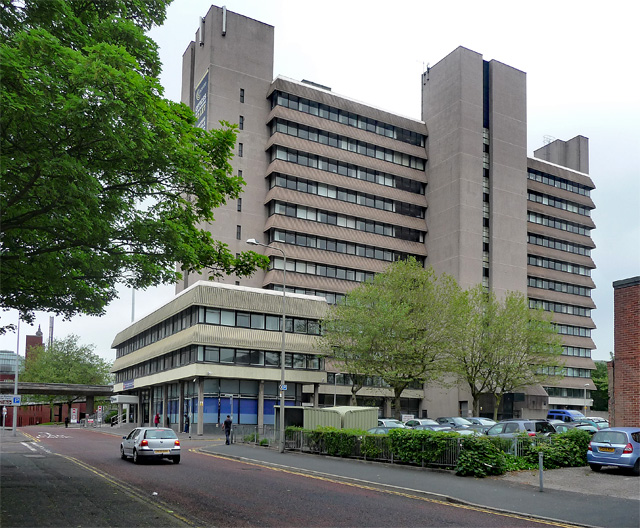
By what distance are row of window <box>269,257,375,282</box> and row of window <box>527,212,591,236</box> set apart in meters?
27.8

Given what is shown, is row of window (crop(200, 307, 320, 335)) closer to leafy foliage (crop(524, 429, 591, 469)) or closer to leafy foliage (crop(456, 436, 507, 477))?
leafy foliage (crop(524, 429, 591, 469))

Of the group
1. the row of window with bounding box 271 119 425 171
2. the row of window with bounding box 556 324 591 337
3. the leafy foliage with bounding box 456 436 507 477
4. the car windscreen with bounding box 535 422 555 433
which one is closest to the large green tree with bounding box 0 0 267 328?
the leafy foliage with bounding box 456 436 507 477

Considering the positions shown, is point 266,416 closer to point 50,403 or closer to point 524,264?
point 524,264

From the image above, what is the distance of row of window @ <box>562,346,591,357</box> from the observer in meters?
92.1

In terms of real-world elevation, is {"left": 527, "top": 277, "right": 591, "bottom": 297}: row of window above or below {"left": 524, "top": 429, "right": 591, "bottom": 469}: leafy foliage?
above

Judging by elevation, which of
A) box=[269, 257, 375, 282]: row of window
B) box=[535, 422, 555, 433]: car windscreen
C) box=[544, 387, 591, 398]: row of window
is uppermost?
box=[269, 257, 375, 282]: row of window

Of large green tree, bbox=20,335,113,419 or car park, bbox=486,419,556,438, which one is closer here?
car park, bbox=486,419,556,438

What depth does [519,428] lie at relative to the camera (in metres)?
27.8

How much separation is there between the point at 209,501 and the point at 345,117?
66237 mm

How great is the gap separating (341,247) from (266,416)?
24470 mm

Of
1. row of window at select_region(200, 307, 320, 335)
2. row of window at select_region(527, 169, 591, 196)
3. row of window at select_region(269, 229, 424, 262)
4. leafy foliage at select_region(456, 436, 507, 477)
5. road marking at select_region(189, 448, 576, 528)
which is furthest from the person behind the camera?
row of window at select_region(527, 169, 591, 196)

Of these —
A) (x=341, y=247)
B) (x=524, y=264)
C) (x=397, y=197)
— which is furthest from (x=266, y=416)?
(x=524, y=264)

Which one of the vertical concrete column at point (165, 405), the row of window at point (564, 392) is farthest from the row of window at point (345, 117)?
the row of window at point (564, 392)

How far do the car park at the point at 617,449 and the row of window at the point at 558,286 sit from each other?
6885 cm
